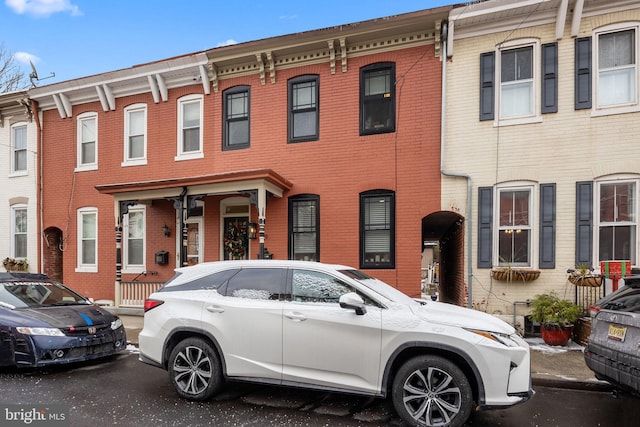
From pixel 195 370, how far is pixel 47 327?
8.40 ft

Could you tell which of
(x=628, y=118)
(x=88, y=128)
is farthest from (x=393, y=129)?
(x=88, y=128)

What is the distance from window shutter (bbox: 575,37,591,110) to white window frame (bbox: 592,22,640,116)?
0.10m

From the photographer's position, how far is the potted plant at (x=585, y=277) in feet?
24.5

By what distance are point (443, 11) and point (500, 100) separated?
228 cm

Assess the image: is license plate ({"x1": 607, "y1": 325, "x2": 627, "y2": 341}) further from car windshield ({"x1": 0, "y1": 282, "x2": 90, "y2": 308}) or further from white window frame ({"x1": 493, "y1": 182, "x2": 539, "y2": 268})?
car windshield ({"x1": 0, "y1": 282, "x2": 90, "y2": 308})

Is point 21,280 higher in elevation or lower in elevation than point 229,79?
lower

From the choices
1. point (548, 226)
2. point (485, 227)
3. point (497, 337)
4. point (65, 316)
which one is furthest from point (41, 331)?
point (548, 226)

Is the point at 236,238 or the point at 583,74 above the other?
the point at 583,74

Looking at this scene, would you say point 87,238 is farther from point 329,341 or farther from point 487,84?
point 487,84

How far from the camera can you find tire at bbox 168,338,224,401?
4719mm

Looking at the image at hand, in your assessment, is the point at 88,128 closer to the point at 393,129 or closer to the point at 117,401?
the point at 393,129

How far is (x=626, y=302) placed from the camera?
13.9 feet

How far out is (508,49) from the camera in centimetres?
859

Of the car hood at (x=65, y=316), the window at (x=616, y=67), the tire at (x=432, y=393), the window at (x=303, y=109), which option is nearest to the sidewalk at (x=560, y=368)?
the car hood at (x=65, y=316)
